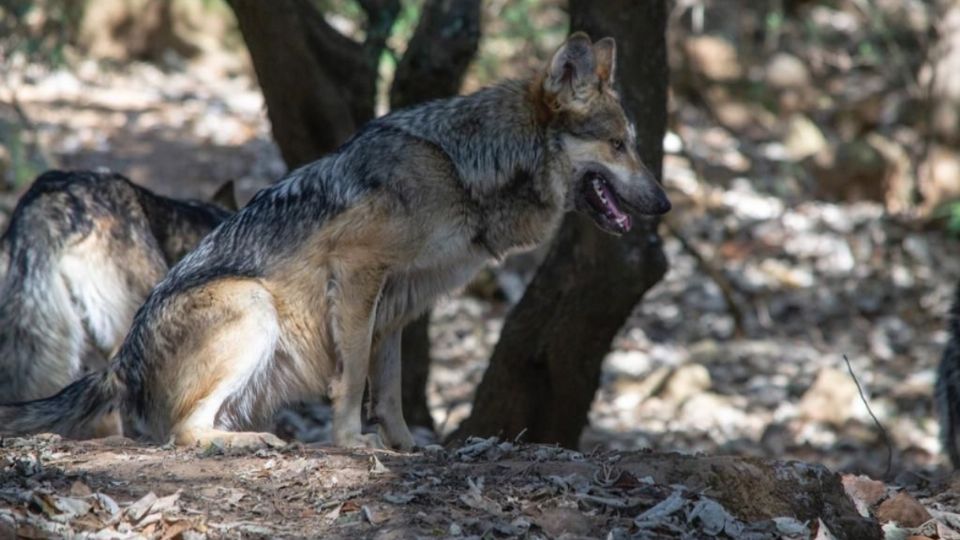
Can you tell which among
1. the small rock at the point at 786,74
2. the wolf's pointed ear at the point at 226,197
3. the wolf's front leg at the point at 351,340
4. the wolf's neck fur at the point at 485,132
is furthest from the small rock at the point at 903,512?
the small rock at the point at 786,74

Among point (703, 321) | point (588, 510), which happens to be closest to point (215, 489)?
point (588, 510)

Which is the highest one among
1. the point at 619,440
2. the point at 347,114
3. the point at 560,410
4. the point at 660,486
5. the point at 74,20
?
the point at 74,20

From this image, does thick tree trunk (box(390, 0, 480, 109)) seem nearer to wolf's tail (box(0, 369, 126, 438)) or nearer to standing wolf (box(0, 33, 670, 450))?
standing wolf (box(0, 33, 670, 450))

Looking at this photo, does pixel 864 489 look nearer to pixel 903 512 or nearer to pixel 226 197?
pixel 903 512

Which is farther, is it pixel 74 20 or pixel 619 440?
pixel 74 20

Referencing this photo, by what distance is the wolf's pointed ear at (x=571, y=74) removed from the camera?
6.89m

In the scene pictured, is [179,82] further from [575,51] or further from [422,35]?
[575,51]

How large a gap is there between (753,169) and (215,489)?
14.4 m

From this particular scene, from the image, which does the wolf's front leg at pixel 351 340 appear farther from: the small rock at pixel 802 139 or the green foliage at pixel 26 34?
the small rock at pixel 802 139

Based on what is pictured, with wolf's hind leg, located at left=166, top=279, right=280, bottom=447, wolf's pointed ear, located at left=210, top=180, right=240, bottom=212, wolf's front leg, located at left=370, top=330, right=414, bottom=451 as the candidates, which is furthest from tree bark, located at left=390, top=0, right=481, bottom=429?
wolf's hind leg, located at left=166, top=279, right=280, bottom=447

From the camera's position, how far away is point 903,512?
546 cm

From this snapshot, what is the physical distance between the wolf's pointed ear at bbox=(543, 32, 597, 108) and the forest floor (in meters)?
1.22

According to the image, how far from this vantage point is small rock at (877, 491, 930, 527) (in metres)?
5.45

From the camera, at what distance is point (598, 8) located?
8.36 metres
